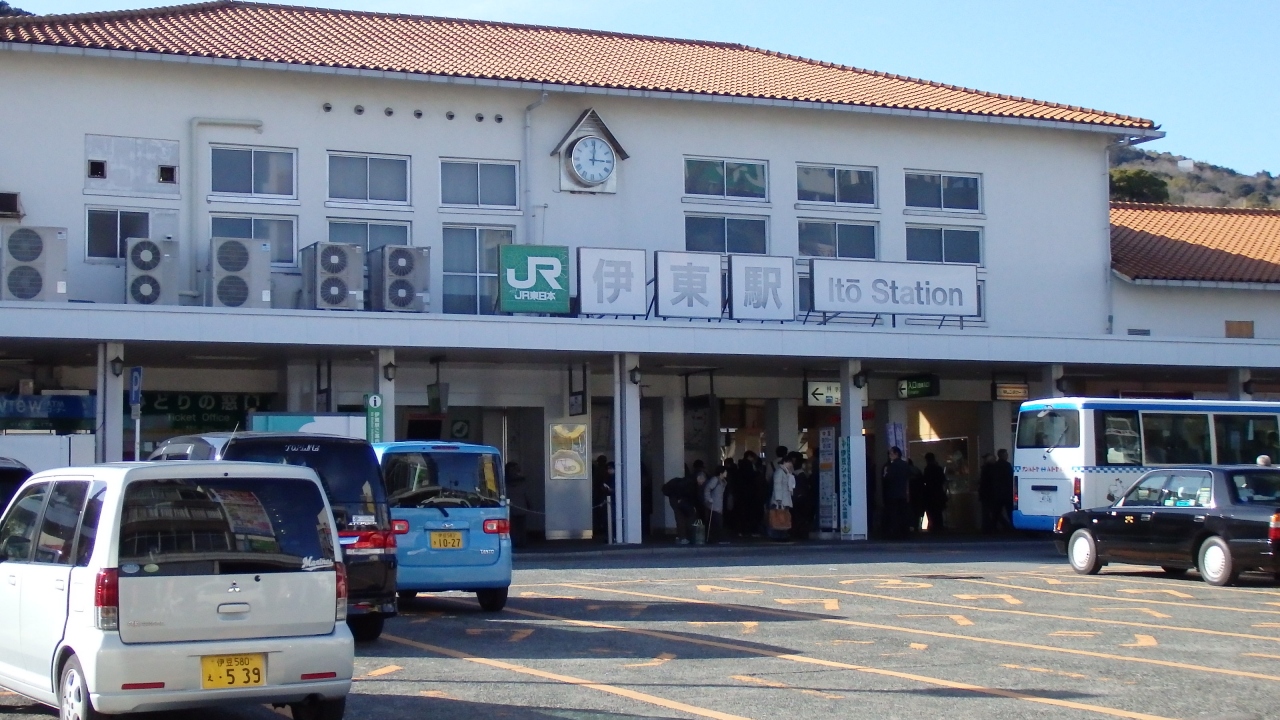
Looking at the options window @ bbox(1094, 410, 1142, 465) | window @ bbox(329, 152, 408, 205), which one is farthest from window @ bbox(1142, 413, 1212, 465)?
window @ bbox(329, 152, 408, 205)

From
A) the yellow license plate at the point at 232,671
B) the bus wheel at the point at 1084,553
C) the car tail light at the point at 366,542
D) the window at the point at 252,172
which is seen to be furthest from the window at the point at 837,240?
the yellow license plate at the point at 232,671

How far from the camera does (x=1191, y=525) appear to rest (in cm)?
1848

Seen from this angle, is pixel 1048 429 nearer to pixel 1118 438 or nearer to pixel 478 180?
pixel 1118 438

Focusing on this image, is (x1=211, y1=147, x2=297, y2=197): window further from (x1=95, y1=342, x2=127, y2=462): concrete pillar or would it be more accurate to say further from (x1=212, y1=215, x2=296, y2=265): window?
(x1=95, y1=342, x2=127, y2=462): concrete pillar

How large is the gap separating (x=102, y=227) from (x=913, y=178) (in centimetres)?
1642

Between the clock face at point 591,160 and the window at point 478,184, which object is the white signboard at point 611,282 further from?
the window at point 478,184

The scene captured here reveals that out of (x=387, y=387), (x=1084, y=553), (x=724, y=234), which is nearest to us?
(x=1084, y=553)

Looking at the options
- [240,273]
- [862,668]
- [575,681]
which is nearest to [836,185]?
[240,273]

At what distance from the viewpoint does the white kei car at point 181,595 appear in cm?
765

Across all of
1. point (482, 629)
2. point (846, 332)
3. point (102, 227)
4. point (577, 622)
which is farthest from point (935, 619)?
point (102, 227)

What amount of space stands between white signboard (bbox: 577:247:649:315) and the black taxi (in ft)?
30.1

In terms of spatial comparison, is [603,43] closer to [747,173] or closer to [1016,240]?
[747,173]

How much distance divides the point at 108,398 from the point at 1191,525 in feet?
53.4

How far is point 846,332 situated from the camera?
27203 millimetres
